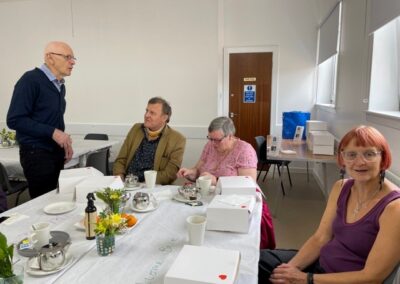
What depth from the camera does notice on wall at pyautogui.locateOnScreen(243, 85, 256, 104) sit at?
5.36 meters

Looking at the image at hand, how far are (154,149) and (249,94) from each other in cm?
330

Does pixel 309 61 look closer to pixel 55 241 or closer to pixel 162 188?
pixel 162 188

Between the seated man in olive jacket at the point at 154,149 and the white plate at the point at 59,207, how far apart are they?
30.6 inches

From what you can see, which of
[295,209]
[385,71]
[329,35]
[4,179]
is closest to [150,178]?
[4,179]

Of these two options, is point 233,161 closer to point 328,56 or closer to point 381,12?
point 381,12

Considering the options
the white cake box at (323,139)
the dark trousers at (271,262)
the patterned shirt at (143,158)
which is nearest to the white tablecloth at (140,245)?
the dark trousers at (271,262)

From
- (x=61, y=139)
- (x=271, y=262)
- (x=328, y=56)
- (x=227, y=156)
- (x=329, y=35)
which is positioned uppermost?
(x=329, y=35)

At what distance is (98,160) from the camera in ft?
10.0

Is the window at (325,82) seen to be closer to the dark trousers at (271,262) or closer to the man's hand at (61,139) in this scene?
the dark trousers at (271,262)

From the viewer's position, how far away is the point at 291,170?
5.33 meters

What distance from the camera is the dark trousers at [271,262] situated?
4.79 ft

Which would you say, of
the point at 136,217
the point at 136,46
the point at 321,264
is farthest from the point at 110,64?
the point at 321,264

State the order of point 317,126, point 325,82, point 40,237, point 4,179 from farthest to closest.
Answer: point 325,82 → point 317,126 → point 4,179 → point 40,237

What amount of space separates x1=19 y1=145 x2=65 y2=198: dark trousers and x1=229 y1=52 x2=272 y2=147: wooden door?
3.65 metres
